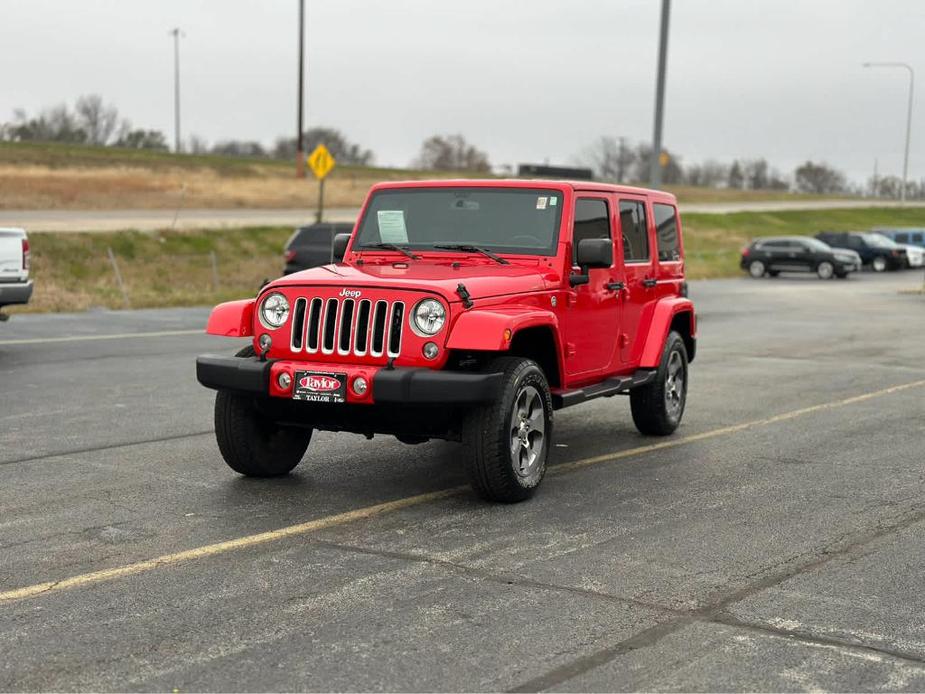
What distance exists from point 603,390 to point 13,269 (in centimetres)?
882

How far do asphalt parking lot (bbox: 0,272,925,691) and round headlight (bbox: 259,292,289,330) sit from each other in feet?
3.37

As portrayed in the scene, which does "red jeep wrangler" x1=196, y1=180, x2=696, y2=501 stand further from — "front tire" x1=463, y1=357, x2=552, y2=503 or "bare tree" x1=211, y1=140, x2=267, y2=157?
"bare tree" x1=211, y1=140, x2=267, y2=157

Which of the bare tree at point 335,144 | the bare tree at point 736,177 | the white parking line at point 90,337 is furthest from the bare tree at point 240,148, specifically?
the white parking line at point 90,337

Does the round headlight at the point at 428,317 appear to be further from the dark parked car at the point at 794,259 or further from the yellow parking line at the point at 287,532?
the dark parked car at the point at 794,259

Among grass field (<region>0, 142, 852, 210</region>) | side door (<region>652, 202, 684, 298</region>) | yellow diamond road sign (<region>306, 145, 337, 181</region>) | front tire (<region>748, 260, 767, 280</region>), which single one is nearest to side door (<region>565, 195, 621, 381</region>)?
side door (<region>652, 202, 684, 298</region>)

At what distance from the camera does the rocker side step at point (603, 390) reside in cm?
816

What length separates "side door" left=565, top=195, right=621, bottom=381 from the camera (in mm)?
8305

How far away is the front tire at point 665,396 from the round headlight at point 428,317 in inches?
116

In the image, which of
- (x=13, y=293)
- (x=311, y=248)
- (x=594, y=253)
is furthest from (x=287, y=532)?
(x=311, y=248)

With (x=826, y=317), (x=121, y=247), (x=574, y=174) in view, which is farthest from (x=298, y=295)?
(x=574, y=174)

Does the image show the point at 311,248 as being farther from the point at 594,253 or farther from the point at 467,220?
the point at 594,253

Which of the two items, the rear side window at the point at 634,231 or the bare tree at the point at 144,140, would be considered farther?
the bare tree at the point at 144,140

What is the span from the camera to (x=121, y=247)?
119 feet

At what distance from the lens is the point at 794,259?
44.0 m
